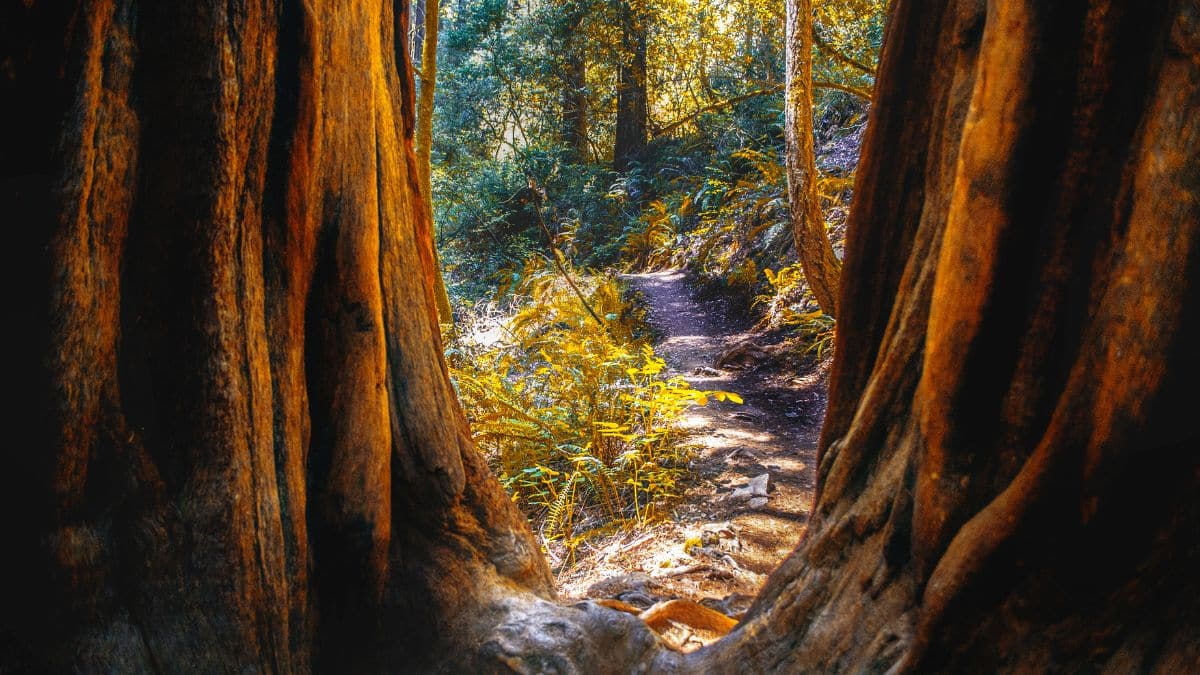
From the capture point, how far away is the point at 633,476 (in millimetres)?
5223

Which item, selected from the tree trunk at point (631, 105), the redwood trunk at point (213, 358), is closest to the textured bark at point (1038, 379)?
the redwood trunk at point (213, 358)

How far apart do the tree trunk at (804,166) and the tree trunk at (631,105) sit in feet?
35.5

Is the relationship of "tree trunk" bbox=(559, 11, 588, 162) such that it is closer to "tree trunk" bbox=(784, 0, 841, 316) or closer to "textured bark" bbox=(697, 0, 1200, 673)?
"tree trunk" bbox=(784, 0, 841, 316)

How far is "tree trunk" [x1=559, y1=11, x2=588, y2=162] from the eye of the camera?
1698cm

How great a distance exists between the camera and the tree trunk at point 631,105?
667 inches

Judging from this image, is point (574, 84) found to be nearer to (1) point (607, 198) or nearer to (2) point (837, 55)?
(1) point (607, 198)

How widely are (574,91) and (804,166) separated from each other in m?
13.1

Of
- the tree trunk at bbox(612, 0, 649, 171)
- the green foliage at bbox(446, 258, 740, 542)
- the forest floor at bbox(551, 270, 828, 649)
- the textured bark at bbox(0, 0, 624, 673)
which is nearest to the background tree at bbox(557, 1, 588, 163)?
the tree trunk at bbox(612, 0, 649, 171)

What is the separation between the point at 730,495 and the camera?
490cm

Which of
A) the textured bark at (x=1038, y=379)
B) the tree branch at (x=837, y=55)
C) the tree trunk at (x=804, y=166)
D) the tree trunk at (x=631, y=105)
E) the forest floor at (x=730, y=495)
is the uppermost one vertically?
the tree trunk at (x=631, y=105)

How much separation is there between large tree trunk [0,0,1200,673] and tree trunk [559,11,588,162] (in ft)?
53.4

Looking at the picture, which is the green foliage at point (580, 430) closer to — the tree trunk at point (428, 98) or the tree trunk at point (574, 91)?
the tree trunk at point (428, 98)

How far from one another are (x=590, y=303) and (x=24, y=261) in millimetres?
8854

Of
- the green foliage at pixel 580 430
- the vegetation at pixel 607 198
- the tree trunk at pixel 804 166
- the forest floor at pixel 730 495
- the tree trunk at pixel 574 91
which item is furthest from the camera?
the tree trunk at pixel 574 91
